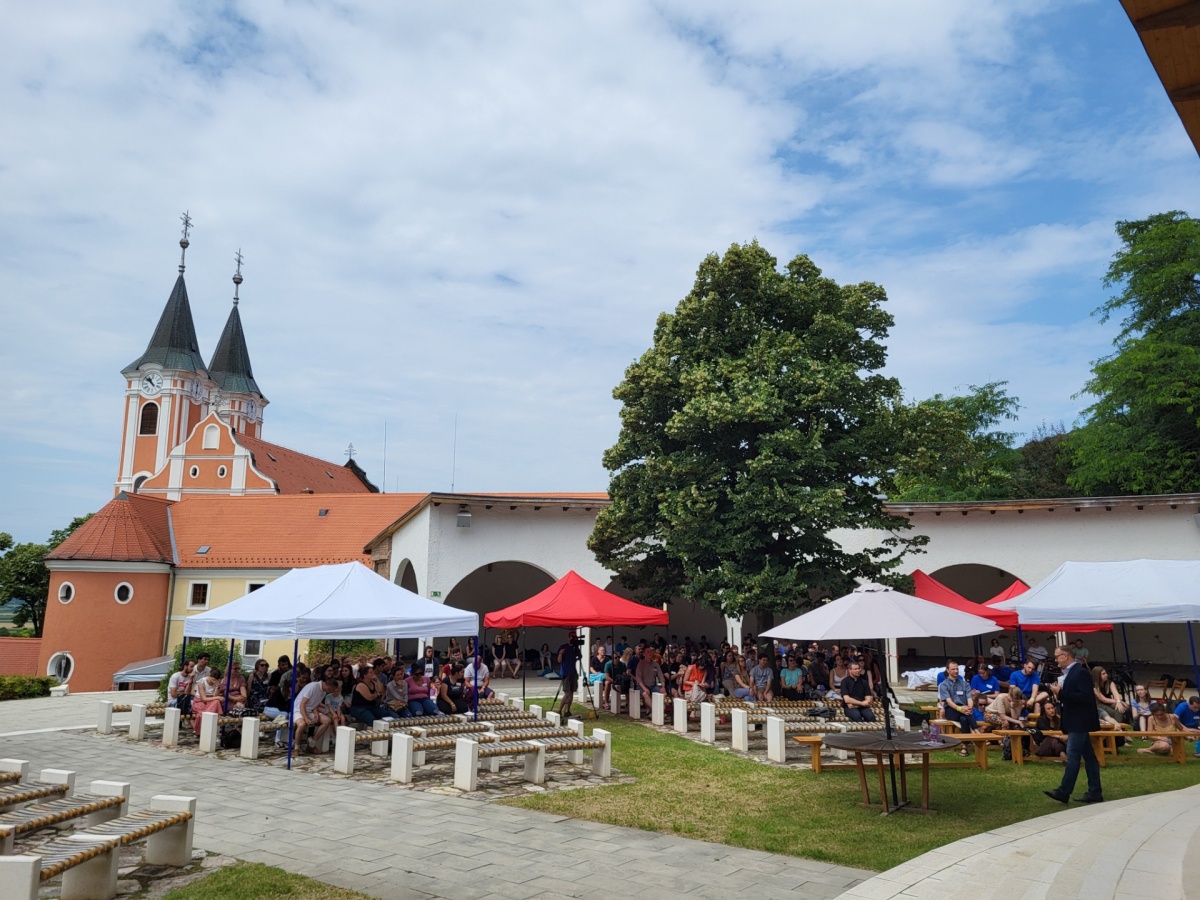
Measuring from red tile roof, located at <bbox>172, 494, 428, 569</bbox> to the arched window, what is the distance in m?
28.8

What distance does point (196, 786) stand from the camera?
8.90m

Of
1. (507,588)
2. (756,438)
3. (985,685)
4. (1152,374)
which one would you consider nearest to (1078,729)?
(985,685)

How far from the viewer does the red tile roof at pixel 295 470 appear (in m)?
51.2

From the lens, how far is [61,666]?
Answer: 28.0m

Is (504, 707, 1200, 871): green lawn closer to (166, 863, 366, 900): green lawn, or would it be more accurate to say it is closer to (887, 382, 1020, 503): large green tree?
(166, 863, 366, 900): green lawn

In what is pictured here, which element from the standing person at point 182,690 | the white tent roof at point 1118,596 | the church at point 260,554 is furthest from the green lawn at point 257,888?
the church at point 260,554

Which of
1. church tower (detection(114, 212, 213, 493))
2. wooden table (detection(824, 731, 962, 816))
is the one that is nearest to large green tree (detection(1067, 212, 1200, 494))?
wooden table (detection(824, 731, 962, 816))

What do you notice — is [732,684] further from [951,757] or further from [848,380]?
[848,380]

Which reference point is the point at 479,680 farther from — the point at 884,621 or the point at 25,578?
the point at 25,578

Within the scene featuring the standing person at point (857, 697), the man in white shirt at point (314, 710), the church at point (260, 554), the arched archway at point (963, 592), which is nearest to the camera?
the man in white shirt at point (314, 710)

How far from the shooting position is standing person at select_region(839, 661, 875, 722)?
1185 centimetres

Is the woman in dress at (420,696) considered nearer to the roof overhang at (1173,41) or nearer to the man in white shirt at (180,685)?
the man in white shirt at (180,685)

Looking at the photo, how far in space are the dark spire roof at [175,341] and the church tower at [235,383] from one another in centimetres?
555

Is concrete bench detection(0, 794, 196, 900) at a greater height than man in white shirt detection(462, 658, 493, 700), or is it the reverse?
man in white shirt detection(462, 658, 493, 700)
